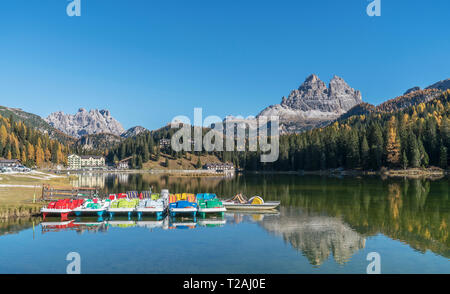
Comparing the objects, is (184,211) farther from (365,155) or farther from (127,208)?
(365,155)

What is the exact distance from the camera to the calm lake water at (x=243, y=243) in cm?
2495

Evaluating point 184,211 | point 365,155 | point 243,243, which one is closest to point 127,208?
point 184,211

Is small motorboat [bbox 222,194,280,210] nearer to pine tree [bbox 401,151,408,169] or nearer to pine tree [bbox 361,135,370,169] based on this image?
pine tree [bbox 401,151,408,169]

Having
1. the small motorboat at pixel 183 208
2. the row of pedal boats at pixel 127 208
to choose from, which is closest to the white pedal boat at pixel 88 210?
the row of pedal boats at pixel 127 208

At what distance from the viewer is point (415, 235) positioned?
110 ft

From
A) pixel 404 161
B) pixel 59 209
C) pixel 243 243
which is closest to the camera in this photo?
pixel 243 243

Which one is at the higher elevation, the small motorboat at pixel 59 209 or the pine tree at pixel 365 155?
the pine tree at pixel 365 155

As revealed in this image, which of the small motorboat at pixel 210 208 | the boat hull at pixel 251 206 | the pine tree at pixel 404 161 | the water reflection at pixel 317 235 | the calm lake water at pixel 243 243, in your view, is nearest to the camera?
the calm lake water at pixel 243 243

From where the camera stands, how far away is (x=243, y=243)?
32.1 meters

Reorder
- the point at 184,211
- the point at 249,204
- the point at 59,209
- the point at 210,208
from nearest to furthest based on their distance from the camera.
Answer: the point at 59,209 < the point at 184,211 < the point at 210,208 < the point at 249,204

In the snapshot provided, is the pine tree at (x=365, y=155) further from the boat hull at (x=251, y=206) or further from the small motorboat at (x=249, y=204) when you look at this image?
the boat hull at (x=251, y=206)

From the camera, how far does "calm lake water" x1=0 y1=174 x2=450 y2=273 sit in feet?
81.9
